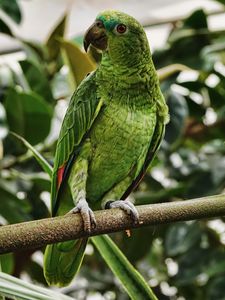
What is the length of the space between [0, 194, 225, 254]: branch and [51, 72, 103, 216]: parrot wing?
20 centimetres

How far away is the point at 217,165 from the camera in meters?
1.23

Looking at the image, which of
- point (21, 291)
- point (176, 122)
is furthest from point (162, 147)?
point (21, 291)

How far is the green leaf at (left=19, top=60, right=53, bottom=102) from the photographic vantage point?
3.81 ft

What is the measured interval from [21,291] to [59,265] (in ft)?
1.01

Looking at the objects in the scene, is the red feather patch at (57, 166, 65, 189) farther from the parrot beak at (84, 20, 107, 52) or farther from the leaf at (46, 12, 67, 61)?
the leaf at (46, 12, 67, 61)

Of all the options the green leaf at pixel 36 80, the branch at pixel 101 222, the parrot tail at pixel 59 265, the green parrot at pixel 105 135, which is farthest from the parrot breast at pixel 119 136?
the green leaf at pixel 36 80

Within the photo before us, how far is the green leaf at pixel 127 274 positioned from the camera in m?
0.58

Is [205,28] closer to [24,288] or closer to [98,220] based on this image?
[98,220]

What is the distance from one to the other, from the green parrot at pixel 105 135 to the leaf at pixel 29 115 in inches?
7.5

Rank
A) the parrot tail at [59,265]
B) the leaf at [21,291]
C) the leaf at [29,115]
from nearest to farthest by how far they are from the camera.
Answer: the leaf at [21,291] → the parrot tail at [59,265] → the leaf at [29,115]

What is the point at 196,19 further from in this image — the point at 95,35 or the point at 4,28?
the point at 95,35

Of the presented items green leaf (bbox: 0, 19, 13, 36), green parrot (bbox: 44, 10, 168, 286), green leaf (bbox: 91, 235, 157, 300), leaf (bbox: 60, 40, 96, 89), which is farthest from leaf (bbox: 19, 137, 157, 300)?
green leaf (bbox: 0, 19, 13, 36)

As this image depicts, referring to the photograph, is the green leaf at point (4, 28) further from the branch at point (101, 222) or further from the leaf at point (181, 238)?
the branch at point (101, 222)

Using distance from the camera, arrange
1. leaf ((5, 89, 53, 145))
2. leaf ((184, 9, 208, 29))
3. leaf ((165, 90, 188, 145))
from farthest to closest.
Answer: leaf ((184, 9, 208, 29)) → leaf ((165, 90, 188, 145)) → leaf ((5, 89, 53, 145))
